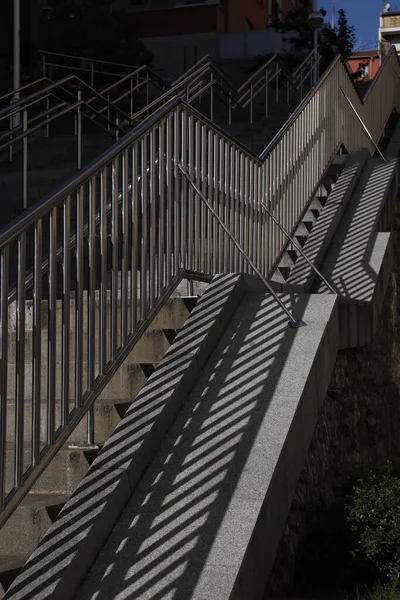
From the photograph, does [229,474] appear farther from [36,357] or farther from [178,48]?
[178,48]

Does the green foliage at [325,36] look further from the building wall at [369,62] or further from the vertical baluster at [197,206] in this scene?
the vertical baluster at [197,206]

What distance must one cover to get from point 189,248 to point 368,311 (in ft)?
6.58

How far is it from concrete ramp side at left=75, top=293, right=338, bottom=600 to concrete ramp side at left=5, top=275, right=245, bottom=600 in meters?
0.05

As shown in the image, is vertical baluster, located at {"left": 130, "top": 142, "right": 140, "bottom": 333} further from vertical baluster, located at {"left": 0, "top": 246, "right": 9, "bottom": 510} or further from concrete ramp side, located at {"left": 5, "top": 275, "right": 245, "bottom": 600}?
vertical baluster, located at {"left": 0, "top": 246, "right": 9, "bottom": 510}

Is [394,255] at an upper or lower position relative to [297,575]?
upper

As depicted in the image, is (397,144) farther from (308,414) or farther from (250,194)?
(308,414)

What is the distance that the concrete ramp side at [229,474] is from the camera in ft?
12.8

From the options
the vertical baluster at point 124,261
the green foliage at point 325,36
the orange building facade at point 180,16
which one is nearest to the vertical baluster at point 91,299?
the vertical baluster at point 124,261

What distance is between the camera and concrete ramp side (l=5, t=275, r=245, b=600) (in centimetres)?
379

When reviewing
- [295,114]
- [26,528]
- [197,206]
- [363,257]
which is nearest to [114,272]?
[26,528]

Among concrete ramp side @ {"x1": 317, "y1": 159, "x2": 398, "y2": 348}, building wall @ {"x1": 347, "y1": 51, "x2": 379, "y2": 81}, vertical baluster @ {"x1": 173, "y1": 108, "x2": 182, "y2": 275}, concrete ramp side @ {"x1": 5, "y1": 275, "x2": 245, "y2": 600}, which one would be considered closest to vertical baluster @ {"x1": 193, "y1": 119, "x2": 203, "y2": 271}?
vertical baluster @ {"x1": 173, "y1": 108, "x2": 182, "y2": 275}

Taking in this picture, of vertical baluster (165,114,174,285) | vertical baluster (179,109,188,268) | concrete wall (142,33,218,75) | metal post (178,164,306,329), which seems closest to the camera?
vertical baluster (165,114,174,285)

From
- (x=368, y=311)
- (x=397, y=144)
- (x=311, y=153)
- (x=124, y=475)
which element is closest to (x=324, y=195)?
(x=311, y=153)

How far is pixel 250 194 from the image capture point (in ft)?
23.2
